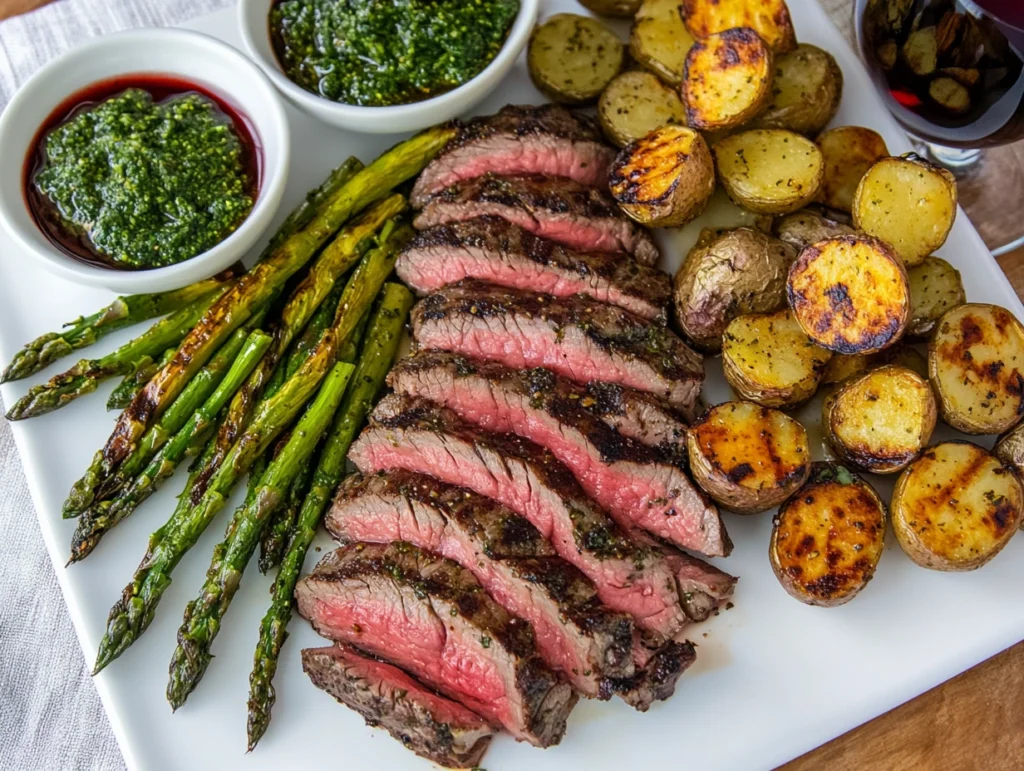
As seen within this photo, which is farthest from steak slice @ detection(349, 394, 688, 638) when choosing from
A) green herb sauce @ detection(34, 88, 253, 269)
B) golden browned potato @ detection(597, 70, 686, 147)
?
golden browned potato @ detection(597, 70, 686, 147)

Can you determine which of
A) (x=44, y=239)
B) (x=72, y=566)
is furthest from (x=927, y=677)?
(x=44, y=239)

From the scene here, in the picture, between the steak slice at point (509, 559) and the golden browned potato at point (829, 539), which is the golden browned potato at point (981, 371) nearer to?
the golden browned potato at point (829, 539)

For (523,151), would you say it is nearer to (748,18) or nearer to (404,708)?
(748,18)

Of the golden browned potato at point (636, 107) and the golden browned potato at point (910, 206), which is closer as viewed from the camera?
the golden browned potato at point (910, 206)

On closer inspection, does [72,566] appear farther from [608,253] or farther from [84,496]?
[608,253]

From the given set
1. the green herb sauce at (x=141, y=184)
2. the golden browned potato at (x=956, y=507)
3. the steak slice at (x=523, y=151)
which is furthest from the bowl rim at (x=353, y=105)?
the golden browned potato at (x=956, y=507)

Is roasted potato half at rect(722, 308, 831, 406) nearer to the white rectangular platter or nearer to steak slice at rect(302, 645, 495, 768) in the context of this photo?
the white rectangular platter
